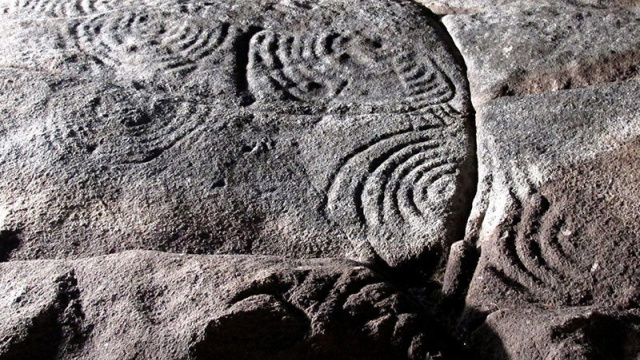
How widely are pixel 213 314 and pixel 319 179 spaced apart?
2.02 ft

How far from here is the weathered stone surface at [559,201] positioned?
1.68 meters

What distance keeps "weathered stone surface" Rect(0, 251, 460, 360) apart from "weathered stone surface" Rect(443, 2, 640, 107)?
2.96 ft

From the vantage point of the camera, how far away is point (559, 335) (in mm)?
1477

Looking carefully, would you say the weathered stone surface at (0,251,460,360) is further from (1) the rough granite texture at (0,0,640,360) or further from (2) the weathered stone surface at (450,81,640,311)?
(2) the weathered stone surface at (450,81,640,311)

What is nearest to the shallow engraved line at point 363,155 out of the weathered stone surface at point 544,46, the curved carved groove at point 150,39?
the weathered stone surface at point 544,46

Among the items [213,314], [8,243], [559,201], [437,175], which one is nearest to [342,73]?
[437,175]

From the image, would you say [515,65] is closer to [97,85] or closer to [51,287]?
[97,85]

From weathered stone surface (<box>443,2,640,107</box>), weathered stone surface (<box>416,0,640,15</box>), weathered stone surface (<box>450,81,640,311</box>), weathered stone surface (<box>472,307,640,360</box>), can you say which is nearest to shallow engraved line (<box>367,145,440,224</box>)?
weathered stone surface (<box>450,81,640,311</box>)

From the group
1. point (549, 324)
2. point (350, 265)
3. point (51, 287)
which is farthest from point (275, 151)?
point (549, 324)

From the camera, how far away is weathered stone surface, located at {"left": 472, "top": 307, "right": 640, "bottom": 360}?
146 cm

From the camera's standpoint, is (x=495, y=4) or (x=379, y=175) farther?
(x=495, y=4)

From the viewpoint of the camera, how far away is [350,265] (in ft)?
5.35

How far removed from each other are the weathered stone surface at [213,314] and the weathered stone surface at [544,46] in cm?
90

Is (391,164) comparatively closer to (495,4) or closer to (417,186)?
(417,186)
